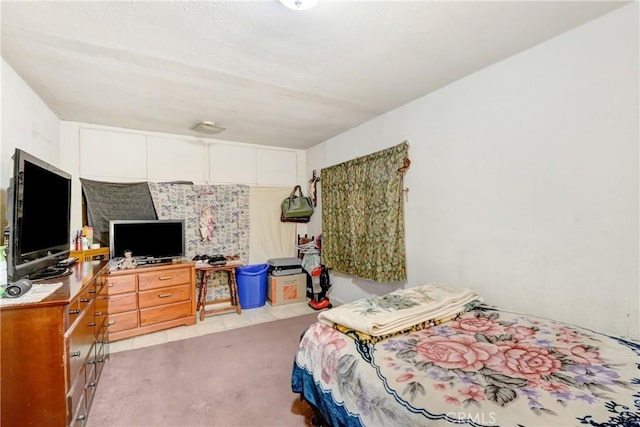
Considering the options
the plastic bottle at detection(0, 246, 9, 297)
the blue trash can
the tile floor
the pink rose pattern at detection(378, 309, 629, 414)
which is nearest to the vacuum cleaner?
the tile floor

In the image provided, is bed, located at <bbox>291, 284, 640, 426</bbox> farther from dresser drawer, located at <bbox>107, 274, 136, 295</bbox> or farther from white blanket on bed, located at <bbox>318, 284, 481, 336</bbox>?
dresser drawer, located at <bbox>107, 274, 136, 295</bbox>

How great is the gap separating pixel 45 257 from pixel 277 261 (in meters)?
2.55

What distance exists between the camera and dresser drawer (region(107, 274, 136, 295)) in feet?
9.12

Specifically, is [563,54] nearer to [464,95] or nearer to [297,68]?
[464,95]

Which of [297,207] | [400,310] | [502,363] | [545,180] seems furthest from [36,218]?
[545,180]

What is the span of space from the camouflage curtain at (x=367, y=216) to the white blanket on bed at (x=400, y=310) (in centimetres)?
78

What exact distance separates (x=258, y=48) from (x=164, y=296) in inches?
106

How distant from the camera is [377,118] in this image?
10.2 feet

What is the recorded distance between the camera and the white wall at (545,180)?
1485mm

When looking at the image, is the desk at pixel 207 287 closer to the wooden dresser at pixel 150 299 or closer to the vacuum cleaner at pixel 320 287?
the wooden dresser at pixel 150 299

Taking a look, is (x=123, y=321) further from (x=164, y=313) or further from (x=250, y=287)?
(x=250, y=287)

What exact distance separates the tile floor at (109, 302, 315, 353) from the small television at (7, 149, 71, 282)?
1.09m

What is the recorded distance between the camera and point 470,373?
A: 3.77 ft

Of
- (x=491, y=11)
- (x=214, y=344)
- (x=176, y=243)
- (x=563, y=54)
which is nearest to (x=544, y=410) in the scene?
(x=491, y=11)
